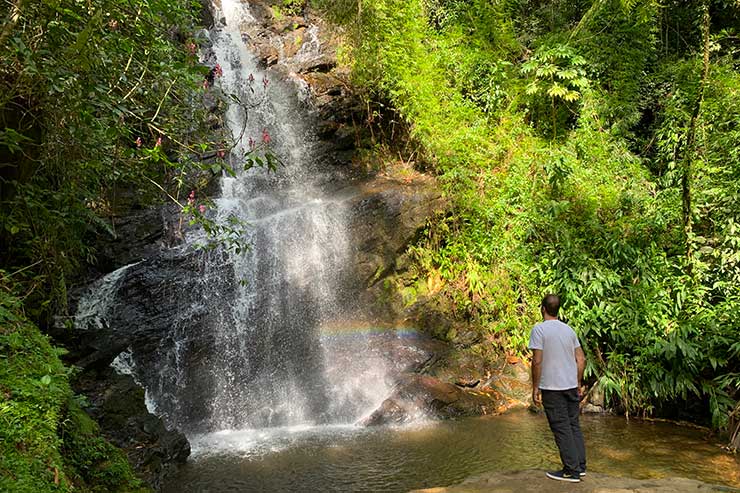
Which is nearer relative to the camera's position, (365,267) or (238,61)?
(365,267)

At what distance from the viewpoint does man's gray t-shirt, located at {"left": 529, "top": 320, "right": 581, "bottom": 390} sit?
A: 14.3 feet

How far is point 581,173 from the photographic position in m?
10.4

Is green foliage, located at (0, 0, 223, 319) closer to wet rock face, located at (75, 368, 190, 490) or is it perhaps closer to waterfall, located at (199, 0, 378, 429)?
wet rock face, located at (75, 368, 190, 490)

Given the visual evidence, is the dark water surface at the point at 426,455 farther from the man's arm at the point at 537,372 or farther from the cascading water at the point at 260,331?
the man's arm at the point at 537,372

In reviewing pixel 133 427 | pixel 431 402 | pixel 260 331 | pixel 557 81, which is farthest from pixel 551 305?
pixel 557 81

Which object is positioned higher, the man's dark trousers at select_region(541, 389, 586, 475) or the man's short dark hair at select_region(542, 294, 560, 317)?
the man's short dark hair at select_region(542, 294, 560, 317)

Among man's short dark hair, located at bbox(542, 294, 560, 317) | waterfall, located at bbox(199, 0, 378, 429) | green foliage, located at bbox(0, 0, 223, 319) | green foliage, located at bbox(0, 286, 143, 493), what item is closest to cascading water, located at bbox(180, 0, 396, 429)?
waterfall, located at bbox(199, 0, 378, 429)

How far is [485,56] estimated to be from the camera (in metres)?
13.2

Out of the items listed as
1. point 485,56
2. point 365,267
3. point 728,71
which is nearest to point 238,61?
point 485,56

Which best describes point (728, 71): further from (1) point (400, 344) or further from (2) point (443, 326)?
(1) point (400, 344)

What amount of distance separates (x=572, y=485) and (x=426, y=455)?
2.58m

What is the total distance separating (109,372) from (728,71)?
12309 millimetres

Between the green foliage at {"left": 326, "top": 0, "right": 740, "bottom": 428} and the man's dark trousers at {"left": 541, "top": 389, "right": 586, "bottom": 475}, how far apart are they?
162 inches

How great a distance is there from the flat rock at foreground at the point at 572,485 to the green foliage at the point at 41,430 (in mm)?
2959
